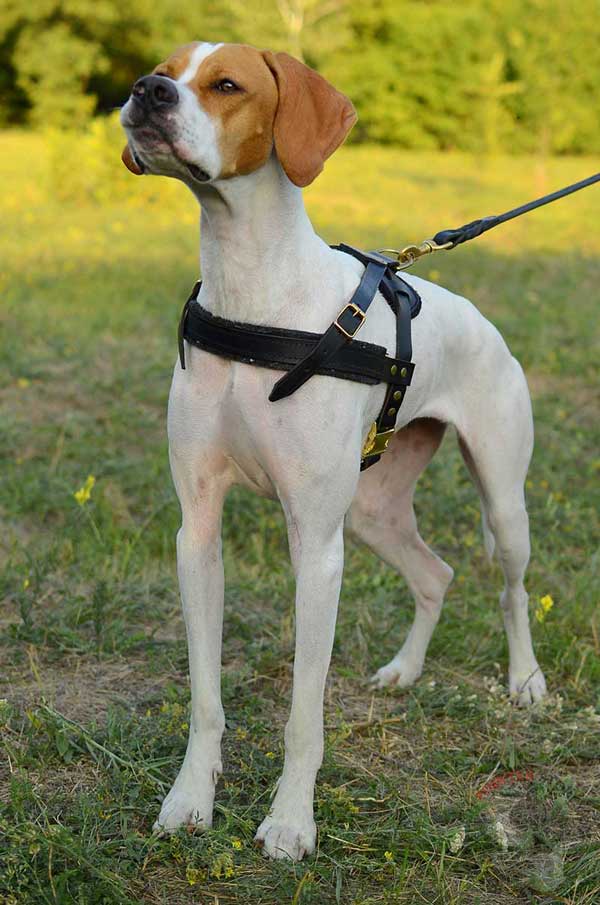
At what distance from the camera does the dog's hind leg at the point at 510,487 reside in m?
3.53

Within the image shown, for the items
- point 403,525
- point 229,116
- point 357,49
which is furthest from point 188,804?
point 357,49

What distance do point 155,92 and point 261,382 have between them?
741 mm

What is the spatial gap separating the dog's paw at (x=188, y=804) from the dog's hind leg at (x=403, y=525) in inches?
40.4

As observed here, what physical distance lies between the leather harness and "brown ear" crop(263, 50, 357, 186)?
15.0 inches

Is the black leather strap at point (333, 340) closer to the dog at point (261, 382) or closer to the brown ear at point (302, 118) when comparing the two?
the dog at point (261, 382)

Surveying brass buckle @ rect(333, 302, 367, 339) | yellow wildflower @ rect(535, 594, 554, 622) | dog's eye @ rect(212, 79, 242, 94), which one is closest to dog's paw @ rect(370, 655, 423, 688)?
yellow wildflower @ rect(535, 594, 554, 622)

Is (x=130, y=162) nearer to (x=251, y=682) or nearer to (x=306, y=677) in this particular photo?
(x=306, y=677)

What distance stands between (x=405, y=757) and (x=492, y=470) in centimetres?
97

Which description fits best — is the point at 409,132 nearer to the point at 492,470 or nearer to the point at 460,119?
the point at 460,119

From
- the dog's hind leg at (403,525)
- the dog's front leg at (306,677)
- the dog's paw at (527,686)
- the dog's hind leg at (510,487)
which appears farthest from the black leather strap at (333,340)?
the dog's paw at (527,686)

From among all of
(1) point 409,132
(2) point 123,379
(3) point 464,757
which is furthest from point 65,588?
(1) point 409,132

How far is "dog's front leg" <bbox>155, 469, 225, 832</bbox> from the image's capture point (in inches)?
115

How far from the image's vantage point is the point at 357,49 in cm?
3534

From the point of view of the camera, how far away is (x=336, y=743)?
11.1 ft
